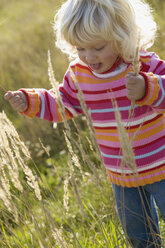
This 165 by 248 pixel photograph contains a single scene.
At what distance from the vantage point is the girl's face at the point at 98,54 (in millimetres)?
1683

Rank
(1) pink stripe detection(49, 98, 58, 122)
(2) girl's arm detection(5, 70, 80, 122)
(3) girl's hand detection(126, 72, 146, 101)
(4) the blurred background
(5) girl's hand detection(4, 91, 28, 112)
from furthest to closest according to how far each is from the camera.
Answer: (4) the blurred background, (1) pink stripe detection(49, 98, 58, 122), (2) girl's arm detection(5, 70, 80, 122), (5) girl's hand detection(4, 91, 28, 112), (3) girl's hand detection(126, 72, 146, 101)

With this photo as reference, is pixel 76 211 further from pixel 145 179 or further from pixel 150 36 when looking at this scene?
pixel 150 36

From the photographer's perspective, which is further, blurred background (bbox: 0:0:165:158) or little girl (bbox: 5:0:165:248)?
blurred background (bbox: 0:0:165:158)

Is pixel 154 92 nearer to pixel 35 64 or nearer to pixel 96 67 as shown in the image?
pixel 96 67

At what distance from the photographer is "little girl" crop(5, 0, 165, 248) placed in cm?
168

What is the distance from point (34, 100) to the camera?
1.92 m

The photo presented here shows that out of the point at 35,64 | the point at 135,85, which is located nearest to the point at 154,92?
the point at 135,85

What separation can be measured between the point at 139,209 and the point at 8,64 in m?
4.81

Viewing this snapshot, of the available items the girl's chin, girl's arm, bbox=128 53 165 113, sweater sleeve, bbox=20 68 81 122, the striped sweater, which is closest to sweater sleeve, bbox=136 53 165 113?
girl's arm, bbox=128 53 165 113

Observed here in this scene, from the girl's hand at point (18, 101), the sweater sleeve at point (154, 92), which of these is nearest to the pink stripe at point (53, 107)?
the girl's hand at point (18, 101)

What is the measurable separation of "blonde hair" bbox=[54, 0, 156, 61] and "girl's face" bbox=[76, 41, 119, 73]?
24 millimetres

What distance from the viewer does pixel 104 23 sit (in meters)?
1.67

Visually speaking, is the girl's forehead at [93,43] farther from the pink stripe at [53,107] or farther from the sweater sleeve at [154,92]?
the pink stripe at [53,107]

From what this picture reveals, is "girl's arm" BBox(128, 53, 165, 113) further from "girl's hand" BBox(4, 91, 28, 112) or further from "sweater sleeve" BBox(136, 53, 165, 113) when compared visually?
"girl's hand" BBox(4, 91, 28, 112)
